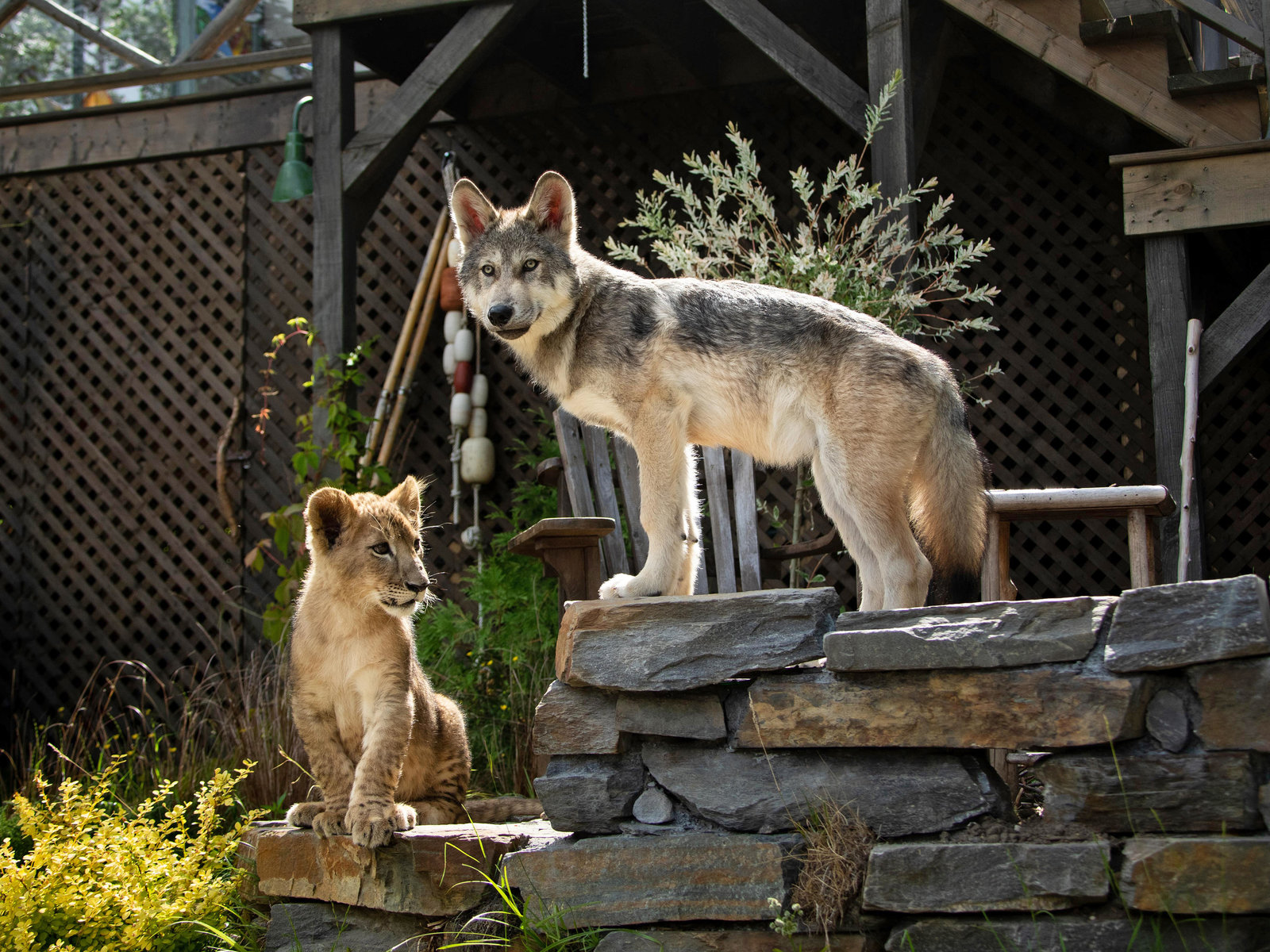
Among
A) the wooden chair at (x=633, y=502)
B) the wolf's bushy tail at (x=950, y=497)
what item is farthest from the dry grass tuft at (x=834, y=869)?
the wooden chair at (x=633, y=502)

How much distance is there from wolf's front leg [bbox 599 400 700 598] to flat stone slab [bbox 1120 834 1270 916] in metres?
1.55

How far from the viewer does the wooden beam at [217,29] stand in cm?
864

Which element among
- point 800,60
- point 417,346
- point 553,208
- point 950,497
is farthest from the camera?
point 417,346

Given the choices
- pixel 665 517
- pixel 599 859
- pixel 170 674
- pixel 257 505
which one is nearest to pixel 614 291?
pixel 665 517

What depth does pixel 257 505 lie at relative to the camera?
873 cm

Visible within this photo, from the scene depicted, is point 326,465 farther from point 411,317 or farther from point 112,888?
point 112,888

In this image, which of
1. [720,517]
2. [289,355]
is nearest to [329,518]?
[720,517]

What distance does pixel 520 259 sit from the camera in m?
3.85

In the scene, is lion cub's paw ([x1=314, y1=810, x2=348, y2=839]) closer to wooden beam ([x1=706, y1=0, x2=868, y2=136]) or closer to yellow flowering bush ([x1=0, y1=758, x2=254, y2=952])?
yellow flowering bush ([x1=0, y1=758, x2=254, y2=952])

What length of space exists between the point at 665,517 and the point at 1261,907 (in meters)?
1.92

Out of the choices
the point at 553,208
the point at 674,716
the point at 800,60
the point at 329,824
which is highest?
the point at 800,60

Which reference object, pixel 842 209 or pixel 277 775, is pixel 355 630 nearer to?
pixel 277 775

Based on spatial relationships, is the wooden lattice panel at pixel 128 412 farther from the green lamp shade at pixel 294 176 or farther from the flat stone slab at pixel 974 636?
the flat stone slab at pixel 974 636

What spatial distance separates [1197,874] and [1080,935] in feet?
0.97
